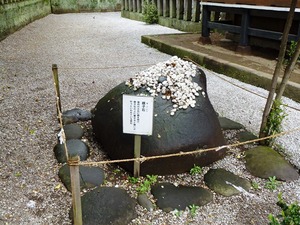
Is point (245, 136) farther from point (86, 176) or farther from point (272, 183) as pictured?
point (86, 176)

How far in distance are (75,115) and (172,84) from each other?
4.91 feet

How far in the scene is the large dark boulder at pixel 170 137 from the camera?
277cm

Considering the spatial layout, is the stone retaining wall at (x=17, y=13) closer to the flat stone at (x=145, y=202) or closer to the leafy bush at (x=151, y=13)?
the leafy bush at (x=151, y=13)

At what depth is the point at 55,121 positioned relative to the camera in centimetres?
389

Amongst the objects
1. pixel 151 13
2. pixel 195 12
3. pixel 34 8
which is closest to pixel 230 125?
pixel 195 12

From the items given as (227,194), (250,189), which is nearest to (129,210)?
(227,194)

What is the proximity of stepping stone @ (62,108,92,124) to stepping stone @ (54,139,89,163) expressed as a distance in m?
0.63

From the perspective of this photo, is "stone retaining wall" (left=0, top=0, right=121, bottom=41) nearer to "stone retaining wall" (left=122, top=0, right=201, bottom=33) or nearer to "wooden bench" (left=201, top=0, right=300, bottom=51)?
"stone retaining wall" (left=122, top=0, right=201, bottom=33)

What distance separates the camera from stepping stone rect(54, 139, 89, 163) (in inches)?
119

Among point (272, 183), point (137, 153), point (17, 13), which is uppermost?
point (17, 13)

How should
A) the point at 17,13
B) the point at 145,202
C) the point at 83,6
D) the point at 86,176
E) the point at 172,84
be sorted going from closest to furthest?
the point at 145,202 < the point at 86,176 < the point at 172,84 < the point at 17,13 < the point at 83,6

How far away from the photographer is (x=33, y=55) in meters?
7.35

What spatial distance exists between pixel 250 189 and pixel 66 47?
271 inches

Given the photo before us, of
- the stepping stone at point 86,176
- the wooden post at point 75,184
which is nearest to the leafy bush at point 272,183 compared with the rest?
the stepping stone at point 86,176
